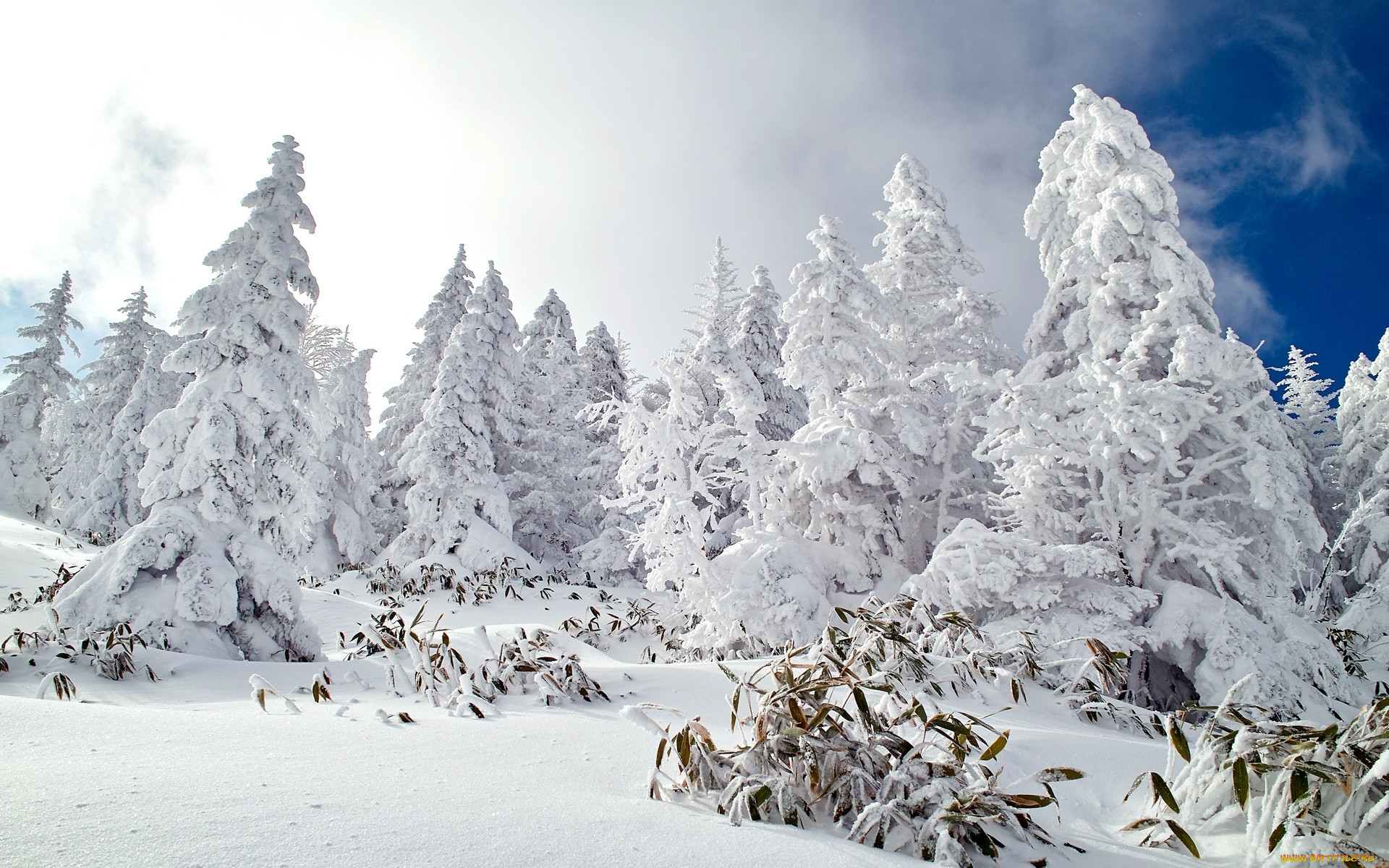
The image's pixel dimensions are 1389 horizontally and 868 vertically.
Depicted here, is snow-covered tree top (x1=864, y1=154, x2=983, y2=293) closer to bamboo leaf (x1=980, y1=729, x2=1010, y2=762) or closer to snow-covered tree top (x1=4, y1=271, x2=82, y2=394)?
bamboo leaf (x1=980, y1=729, x2=1010, y2=762)

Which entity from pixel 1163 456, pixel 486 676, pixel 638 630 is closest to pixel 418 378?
pixel 638 630

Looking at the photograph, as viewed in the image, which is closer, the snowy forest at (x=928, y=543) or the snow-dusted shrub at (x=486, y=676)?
the snowy forest at (x=928, y=543)

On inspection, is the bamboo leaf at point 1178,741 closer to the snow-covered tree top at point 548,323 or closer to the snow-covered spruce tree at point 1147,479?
the snow-covered spruce tree at point 1147,479

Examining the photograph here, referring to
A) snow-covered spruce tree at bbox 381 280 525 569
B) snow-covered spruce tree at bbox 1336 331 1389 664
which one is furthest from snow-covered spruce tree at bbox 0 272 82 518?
snow-covered spruce tree at bbox 1336 331 1389 664

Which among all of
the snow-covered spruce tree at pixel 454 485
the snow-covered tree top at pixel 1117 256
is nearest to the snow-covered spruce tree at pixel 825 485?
Result: the snow-covered tree top at pixel 1117 256

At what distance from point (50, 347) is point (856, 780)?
110 feet

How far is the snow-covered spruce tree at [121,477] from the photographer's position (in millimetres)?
20469

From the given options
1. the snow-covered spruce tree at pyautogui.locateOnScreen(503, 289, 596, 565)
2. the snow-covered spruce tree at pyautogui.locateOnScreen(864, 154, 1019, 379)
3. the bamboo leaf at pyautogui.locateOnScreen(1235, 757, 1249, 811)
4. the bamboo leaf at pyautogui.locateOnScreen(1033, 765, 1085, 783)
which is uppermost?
the snow-covered spruce tree at pyautogui.locateOnScreen(864, 154, 1019, 379)

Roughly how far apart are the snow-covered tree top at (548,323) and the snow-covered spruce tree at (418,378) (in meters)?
3.19

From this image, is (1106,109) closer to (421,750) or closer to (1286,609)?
(1286,609)

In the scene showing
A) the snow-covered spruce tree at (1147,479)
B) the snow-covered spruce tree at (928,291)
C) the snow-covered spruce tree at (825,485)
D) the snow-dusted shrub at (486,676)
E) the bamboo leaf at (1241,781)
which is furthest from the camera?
the snow-covered spruce tree at (928,291)

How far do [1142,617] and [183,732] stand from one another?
10.5m

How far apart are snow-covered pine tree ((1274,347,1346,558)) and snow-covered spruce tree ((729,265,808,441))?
1669 cm

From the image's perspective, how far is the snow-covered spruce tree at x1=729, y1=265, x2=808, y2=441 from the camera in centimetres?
2131
